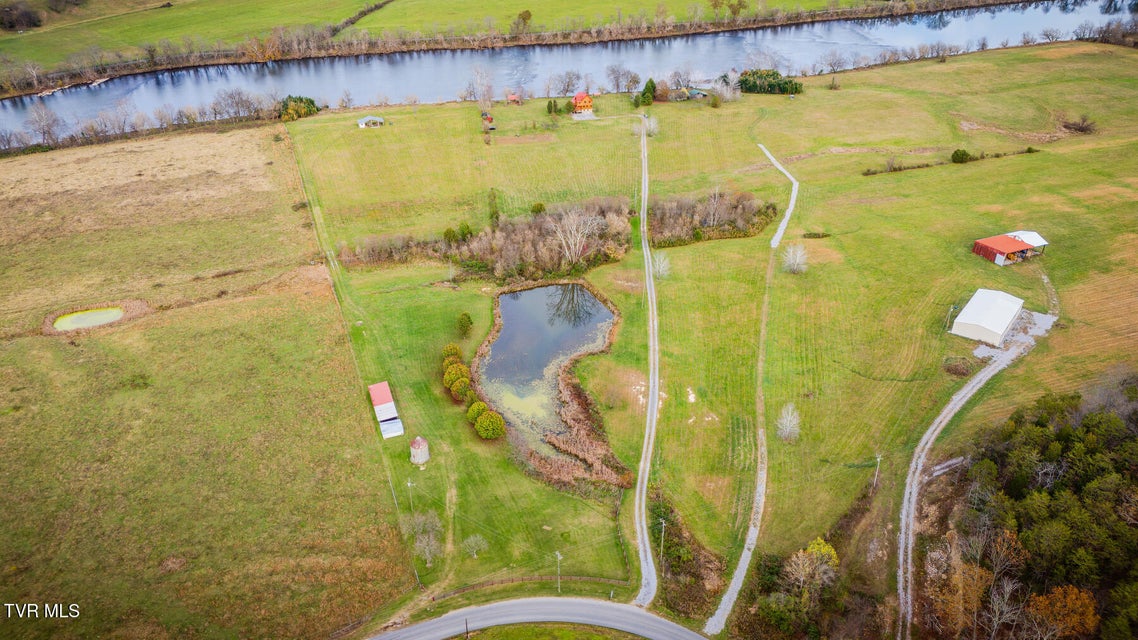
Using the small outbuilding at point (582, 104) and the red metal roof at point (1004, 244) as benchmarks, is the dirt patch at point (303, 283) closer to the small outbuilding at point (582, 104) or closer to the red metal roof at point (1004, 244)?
the small outbuilding at point (582, 104)

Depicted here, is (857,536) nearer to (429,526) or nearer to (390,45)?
(429,526)

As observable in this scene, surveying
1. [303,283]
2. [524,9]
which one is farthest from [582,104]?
[524,9]

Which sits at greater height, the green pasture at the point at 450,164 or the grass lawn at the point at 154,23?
the grass lawn at the point at 154,23

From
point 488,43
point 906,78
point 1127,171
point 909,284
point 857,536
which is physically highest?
point 488,43

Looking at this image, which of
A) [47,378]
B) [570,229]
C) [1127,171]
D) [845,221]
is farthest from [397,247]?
[1127,171]

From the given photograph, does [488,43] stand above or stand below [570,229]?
above

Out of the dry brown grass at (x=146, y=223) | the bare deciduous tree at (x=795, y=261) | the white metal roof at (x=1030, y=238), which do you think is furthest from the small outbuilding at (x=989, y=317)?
the dry brown grass at (x=146, y=223)
